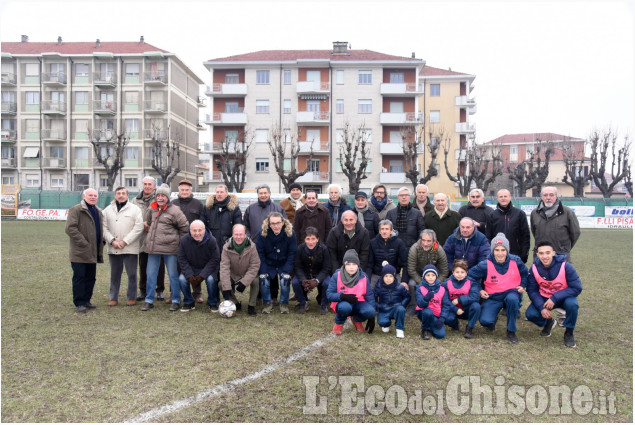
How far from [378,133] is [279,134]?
33.0 feet

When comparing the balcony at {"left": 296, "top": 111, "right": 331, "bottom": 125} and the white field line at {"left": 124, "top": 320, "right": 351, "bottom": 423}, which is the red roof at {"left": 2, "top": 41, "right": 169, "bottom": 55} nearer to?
the balcony at {"left": 296, "top": 111, "right": 331, "bottom": 125}

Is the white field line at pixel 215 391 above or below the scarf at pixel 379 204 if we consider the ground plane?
below

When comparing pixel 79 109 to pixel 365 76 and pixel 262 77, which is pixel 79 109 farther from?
pixel 365 76

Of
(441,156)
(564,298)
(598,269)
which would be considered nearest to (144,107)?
(441,156)

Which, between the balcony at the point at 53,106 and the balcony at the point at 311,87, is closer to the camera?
the balcony at the point at 311,87

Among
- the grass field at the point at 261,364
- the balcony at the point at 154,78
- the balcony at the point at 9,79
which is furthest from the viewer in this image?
the balcony at the point at 9,79

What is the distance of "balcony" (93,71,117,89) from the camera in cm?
4856

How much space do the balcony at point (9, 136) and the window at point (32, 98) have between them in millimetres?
3511

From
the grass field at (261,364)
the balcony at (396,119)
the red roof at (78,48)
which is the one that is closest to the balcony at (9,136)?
the red roof at (78,48)

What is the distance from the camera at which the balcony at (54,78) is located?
49125 mm

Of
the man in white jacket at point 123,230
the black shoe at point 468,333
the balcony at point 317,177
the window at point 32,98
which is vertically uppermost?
the window at point 32,98

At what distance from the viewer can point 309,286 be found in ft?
23.1

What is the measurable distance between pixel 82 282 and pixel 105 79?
48.1 metres

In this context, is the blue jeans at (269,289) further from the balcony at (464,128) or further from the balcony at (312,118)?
the balcony at (464,128)
